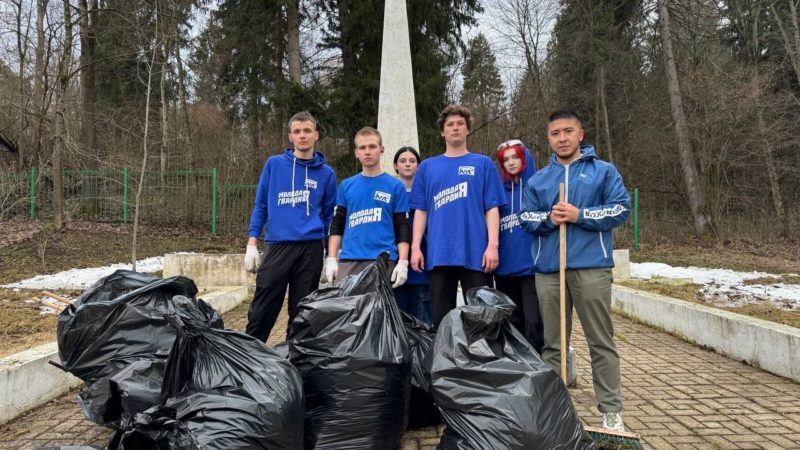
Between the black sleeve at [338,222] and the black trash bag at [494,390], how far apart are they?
1.24 meters

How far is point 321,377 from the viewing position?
91.4 inches

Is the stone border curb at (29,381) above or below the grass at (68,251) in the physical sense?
below

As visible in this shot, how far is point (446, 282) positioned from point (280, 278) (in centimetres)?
109

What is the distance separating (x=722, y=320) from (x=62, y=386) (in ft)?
16.9

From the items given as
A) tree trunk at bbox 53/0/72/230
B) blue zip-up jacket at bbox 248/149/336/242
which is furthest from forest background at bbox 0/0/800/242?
blue zip-up jacket at bbox 248/149/336/242

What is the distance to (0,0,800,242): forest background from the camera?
41.2 ft

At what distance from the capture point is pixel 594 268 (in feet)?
8.76

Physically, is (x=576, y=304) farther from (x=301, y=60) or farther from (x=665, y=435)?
(x=301, y=60)

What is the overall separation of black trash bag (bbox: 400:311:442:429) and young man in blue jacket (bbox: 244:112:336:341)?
2.89 feet

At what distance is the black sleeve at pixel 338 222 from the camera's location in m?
3.30

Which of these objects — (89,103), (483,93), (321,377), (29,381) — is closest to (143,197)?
(89,103)

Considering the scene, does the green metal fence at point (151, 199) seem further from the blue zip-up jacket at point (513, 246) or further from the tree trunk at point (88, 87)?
the blue zip-up jacket at point (513, 246)

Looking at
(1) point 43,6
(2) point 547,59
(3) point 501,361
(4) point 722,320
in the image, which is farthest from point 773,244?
(1) point 43,6

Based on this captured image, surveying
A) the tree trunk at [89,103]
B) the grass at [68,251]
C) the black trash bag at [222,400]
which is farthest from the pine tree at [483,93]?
the black trash bag at [222,400]
